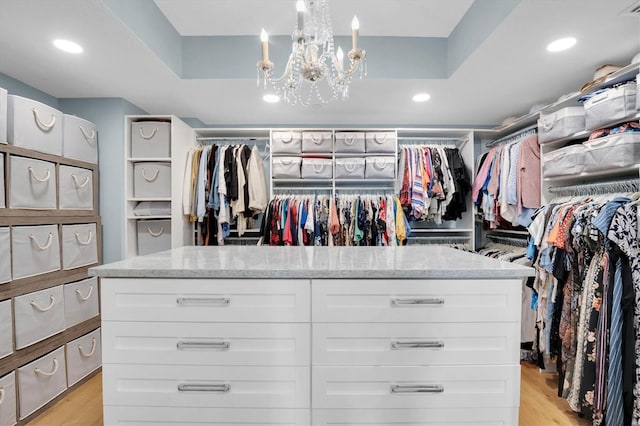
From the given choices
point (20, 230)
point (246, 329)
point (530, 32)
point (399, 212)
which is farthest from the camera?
point (399, 212)

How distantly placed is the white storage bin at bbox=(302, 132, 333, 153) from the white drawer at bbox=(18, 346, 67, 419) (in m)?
2.44

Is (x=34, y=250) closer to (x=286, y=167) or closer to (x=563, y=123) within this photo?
(x=286, y=167)

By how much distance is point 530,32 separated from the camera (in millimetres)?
1701

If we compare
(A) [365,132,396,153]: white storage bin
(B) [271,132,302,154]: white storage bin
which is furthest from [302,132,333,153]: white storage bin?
(A) [365,132,396,153]: white storage bin

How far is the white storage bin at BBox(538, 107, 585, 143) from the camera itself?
210cm

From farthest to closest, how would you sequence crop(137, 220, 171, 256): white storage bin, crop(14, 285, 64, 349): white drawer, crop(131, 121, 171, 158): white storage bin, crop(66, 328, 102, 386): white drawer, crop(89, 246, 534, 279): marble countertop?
crop(137, 220, 171, 256): white storage bin < crop(131, 121, 171, 158): white storage bin < crop(66, 328, 102, 386): white drawer < crop(14, 285, 64, 349): white drawer < crop(89, 246, 534, 279): marble countertop

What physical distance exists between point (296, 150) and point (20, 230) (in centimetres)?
211

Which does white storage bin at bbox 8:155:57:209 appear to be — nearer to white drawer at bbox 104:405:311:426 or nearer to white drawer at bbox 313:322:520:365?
white drawer at bbox 104:405:311:426

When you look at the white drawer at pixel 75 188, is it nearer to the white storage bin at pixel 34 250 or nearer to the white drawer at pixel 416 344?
the white storage bin at pixel 34 250

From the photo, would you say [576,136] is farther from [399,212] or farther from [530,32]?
[399,212]

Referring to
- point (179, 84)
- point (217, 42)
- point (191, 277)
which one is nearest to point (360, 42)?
point (217, 42)

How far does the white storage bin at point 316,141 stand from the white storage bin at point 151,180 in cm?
127

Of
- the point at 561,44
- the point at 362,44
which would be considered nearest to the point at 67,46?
the point at 362,44

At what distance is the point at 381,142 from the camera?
3113 millimetres
